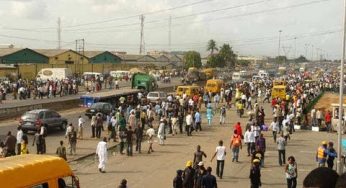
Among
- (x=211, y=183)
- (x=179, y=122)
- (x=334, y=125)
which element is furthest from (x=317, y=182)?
(x=334, y=125)

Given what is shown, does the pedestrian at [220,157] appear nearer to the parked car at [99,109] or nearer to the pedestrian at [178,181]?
the pedestrian at [178,181]

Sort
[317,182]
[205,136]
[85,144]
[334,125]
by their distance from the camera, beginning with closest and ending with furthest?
[317,182]
[85,144]
[205,136]
[334,125]

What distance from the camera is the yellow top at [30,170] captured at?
973 cm

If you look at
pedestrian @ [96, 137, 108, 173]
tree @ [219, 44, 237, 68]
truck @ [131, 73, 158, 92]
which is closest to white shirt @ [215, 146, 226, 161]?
pedestrian @ [96, 137, 108, 173]

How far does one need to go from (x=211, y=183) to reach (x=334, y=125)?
20.4m

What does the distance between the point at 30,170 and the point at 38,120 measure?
17844 millimetres

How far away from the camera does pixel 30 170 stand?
10297mm

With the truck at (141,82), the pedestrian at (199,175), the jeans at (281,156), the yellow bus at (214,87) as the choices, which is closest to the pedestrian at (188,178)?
the pedestrian at (199,175)

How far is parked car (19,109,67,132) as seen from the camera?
90.3 feet

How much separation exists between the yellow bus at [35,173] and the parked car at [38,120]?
16.5 metres

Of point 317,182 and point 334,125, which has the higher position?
point 317,182

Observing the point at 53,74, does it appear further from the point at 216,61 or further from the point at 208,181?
the point at 216,61

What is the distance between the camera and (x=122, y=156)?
22.8m

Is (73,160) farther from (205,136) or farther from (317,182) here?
(317,182)
